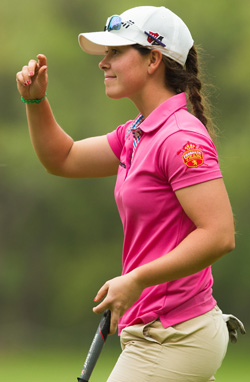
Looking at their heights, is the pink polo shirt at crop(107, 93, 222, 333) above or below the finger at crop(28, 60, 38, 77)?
below

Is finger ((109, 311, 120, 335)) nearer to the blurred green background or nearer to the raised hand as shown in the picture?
the raised hand

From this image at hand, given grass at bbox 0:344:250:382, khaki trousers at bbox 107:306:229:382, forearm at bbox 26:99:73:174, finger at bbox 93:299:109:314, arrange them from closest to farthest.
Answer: finger at bbox 93:299:109:314 < khaki trousers at bbox 107:306:229:382 < forearm at bbox 26:99:73:174 < grass at bbox 0:344:250:382

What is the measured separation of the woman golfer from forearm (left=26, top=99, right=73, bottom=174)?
122 mm

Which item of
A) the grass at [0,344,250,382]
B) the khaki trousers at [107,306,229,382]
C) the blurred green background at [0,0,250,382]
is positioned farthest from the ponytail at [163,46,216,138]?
the blurred green background at [0,0,250,382]

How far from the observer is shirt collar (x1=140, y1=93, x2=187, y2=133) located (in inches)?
84.2

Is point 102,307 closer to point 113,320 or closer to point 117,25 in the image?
point 113,320

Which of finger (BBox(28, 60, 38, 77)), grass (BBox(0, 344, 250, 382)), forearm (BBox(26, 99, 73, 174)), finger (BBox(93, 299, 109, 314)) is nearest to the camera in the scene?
finger (BBox(93, 299, 109, 314))

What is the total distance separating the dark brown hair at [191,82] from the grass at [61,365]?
11.6 ft

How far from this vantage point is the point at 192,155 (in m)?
1.96

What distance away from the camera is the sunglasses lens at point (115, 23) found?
2.23 m

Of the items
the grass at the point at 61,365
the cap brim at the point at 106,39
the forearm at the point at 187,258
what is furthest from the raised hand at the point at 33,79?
the grass at the point at 61,365

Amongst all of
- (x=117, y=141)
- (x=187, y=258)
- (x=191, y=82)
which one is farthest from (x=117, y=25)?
(x=187, y=258)

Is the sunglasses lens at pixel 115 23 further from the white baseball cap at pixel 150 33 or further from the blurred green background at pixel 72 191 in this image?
the blurred green background at pixel 72 191

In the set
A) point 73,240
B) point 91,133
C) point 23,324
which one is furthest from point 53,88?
point 23,324
